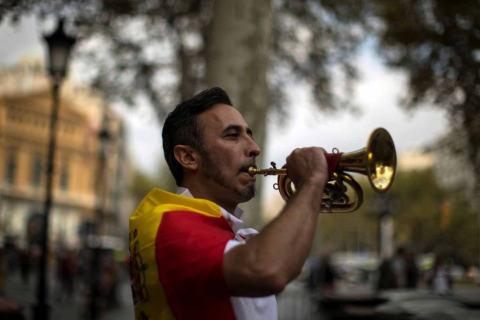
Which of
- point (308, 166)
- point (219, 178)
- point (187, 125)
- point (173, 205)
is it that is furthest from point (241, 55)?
point (308, 166)

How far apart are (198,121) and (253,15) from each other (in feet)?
23.1

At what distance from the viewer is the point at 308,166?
192 cm

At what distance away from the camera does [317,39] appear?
1753 cm

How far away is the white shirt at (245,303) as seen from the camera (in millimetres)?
1965

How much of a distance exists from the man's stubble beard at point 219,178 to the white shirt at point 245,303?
9cm

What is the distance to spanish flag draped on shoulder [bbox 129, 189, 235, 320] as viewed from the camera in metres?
1.83

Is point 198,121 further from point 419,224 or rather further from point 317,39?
point 419,224

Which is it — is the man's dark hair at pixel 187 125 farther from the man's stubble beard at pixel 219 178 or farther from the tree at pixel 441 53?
the tree at pixel 441 53

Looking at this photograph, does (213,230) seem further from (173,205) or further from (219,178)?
(219,178)

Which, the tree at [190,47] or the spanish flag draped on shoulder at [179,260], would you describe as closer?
the spanish flag draped on shoulder at [179,260]

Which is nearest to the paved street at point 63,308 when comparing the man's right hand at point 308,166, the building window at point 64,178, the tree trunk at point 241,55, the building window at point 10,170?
the tree trunk at point 241,55

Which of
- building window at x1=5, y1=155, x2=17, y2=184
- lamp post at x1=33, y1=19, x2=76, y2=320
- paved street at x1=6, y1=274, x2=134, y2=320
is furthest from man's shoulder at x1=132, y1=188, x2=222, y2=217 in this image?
building window at x1=5, y1=155, x2=17, y2=184

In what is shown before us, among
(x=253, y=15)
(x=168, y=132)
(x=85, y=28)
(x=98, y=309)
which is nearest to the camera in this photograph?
(x=168, y=132)

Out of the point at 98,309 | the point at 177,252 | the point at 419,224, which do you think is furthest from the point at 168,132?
the point at 419,224
